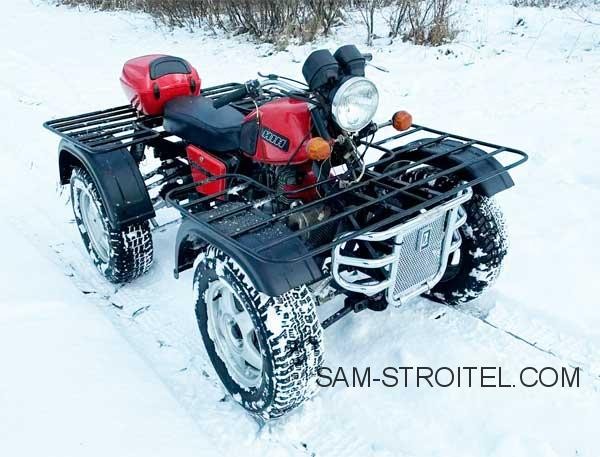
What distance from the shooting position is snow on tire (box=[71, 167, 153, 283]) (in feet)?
10.9

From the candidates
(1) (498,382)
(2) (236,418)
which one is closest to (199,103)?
(2) (236,418)

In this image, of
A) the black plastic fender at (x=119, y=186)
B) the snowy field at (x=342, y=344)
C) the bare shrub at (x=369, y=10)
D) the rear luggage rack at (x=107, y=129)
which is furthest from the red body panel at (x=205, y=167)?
the bare shrub at (x=369, y=10)

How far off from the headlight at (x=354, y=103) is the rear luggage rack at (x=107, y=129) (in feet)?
4.03

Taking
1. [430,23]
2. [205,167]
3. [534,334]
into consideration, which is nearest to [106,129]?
[205,167]

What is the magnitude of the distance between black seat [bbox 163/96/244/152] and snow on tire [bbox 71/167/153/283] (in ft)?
1.94

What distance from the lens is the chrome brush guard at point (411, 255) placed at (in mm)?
2352

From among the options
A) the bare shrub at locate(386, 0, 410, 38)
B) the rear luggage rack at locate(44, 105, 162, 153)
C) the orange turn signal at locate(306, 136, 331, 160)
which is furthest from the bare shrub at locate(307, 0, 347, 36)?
the orange turn signal at locate(306, 136, 331, 160)

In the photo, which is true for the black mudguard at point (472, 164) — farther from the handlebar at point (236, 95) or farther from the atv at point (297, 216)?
the handlebar at point (236, 95)

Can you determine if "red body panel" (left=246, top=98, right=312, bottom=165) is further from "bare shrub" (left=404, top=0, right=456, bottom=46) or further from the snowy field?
"bare shrub" (left=404, top=0, right=456, bottom=46)

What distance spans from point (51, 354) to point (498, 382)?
6.92 ft

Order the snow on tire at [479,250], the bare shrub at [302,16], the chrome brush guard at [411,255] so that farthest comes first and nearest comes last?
the bare shrub at [302,16]
the snow on tire at [479,250]
the chrome brush guard at [411,255]

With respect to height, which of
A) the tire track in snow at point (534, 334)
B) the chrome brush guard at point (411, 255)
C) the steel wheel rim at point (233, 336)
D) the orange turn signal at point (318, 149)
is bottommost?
the tire track in snow at point (534, 334)

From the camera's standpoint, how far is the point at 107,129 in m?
3.57

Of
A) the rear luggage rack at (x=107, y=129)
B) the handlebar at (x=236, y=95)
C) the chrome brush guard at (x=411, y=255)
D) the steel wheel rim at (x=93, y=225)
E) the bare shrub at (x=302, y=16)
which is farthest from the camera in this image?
the bare shrub at (x=302, y=16)
